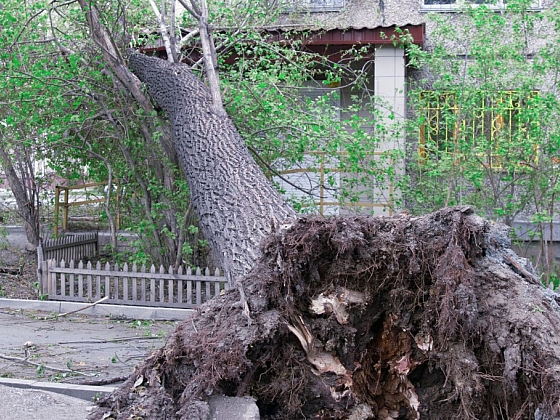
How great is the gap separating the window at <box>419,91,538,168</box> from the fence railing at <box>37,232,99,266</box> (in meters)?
6.17

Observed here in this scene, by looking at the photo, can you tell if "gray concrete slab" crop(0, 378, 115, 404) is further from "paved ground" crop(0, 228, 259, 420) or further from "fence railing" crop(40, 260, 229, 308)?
"fence railing" crop(40, 260, 229, 308)

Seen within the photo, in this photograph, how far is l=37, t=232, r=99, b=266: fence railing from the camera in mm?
10398

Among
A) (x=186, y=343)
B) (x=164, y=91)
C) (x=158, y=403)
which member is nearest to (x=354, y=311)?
(x=186, y=343)

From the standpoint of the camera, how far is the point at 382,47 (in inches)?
460

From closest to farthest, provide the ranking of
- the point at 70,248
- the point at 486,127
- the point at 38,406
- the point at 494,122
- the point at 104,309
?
the point at 38,406 < the point at 104,309 < the point at 494,122 < the point at 486,127 < the point at 70,248

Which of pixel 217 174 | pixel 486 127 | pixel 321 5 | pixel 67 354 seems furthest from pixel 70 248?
pixel 321 5

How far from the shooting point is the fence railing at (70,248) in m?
10.4

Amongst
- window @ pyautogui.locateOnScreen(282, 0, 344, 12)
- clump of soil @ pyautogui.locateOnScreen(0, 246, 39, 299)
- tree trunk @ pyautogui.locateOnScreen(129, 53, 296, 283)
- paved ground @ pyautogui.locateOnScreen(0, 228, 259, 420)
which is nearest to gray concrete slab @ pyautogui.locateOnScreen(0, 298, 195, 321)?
paved ground @ pyautogui.locateOnScreen(0, 228, 259, 420)

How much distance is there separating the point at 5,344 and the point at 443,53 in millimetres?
6705

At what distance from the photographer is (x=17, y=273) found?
11.2 meters

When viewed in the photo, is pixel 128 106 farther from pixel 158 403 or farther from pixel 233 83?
pixel 158 403

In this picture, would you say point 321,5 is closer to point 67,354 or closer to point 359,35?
point 359,35

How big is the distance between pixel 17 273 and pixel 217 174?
6521 mm

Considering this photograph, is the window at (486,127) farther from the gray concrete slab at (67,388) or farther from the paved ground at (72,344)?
the gray concrete slab at (67,388)
